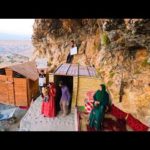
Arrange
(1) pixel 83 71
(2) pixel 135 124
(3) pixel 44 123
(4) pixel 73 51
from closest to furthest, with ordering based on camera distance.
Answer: (2) pixel 135 124 < (3) pixel 44 123 < (1) pixel 83 71 < (4) pixel 73 51

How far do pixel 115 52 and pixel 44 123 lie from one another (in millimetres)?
2724

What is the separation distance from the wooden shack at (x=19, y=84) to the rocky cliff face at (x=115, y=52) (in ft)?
1.98

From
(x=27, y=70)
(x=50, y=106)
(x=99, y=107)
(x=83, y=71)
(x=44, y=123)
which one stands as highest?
(x=83, y=71)

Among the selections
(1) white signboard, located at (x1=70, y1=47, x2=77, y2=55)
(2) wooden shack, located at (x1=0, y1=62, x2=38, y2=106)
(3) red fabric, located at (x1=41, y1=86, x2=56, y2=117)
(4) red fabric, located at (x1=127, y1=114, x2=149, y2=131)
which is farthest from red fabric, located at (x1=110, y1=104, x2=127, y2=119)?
(2) wooden shack, located at (x1=0, y1=62, x2=38, y2=106)

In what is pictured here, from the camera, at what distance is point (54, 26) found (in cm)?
870

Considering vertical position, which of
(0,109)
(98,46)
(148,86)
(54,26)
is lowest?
(0,109)

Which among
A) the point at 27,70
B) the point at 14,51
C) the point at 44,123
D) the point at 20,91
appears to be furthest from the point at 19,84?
the point at 44,123

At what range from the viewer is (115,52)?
7.95 m

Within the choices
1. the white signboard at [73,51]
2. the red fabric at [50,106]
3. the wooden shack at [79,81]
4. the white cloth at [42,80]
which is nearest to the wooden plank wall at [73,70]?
the wooden shack at [79,81]

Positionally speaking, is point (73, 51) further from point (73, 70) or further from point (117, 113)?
point (117, 113)

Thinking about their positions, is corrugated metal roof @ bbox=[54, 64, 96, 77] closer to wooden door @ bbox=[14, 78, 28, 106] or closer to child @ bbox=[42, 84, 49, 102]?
child @ bbox=[42, 84, 49, 102]
